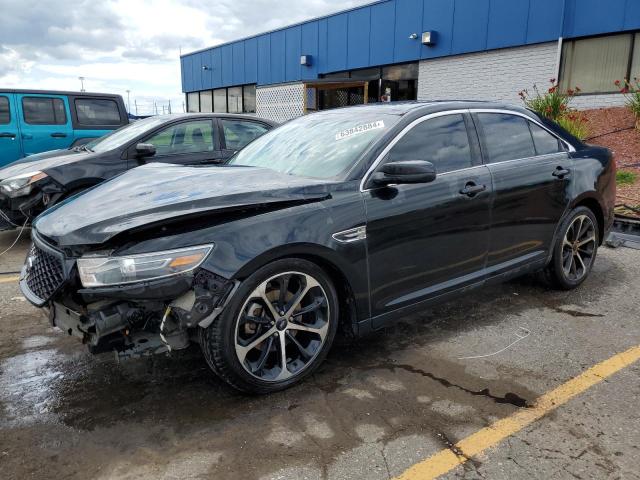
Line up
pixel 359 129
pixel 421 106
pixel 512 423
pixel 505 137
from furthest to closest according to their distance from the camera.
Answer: pixel 505 137 → pixel 421 106 → pixel 359 129 → pixel 512 423

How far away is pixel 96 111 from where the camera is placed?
9180mm

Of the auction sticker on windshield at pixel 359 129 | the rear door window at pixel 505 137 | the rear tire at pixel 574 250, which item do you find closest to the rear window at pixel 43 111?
the auction sticker on windshield at pixel 359 129

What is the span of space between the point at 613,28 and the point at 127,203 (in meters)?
13.3

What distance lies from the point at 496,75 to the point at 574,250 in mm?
11613

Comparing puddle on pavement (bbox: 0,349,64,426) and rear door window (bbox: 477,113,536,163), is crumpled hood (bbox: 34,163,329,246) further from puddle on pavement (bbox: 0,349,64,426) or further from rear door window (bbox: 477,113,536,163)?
rear door window (bbox: 477,113,536,163)

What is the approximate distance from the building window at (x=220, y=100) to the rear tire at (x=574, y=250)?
24948mm

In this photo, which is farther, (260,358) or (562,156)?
(562,156)

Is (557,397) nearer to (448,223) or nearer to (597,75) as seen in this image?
(448,223)

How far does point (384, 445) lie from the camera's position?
8.04 ft

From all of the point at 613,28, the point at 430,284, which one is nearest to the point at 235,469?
the point at 430,284

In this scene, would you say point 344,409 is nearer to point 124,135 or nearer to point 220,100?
point 124,135

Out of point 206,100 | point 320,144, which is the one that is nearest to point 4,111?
point 320,144

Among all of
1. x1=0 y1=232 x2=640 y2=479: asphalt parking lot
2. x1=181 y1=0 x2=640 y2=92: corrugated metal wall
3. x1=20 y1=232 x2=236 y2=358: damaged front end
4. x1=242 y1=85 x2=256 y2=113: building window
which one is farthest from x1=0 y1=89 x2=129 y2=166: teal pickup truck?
x1=242 y1=85 x2=256 y2=113: building window

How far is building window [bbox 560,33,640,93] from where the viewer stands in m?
12.3
